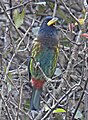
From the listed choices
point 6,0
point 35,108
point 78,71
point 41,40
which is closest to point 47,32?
point 41,40

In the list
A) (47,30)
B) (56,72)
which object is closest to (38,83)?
(56,72)

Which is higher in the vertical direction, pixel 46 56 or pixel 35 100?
pixel 46 56

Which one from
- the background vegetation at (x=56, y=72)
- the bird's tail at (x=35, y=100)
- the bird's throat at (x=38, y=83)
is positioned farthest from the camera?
the bird's throat at (x=38, y=83)

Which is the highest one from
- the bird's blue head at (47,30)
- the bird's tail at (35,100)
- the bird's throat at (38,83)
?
the bird's blue head at (47,30)

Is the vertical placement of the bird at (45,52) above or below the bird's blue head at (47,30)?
below

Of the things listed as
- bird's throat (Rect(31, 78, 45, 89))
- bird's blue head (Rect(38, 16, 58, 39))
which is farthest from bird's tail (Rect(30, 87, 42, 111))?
bird's blue head (Rect(38, 16, 58, 39))

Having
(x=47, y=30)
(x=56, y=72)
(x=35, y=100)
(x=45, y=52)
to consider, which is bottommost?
(x=35, y=100)

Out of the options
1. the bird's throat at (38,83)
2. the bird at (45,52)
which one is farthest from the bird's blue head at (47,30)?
the bird's throat at (38,83)

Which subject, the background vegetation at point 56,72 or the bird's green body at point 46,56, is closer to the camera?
the background vegetation at point 56,72

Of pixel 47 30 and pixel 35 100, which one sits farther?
pixel 47 30

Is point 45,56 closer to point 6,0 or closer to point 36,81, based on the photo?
point 36,81

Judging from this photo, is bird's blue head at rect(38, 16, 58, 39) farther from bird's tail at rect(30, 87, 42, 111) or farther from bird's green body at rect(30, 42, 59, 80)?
bird's tail at rect(30, 87, 42, 111)

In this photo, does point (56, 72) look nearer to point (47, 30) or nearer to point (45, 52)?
point (45, 52)

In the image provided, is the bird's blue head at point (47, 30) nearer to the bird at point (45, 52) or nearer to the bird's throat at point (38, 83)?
the bird at point (45, 52)
